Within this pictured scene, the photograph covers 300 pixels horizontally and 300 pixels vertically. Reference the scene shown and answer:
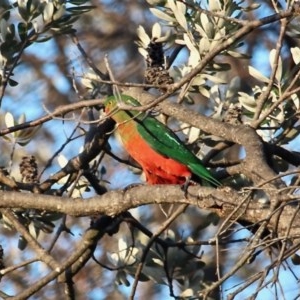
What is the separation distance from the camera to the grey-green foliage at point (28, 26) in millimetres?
4215

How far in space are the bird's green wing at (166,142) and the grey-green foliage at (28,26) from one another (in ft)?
1.67

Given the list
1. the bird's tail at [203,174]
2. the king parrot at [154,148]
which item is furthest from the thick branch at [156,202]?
the king parrot at [154,148]

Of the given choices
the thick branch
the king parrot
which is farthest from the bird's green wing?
the thick branch

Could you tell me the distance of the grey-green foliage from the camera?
13.8 feet

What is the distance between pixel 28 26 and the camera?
4270 mm

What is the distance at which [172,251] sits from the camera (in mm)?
4750

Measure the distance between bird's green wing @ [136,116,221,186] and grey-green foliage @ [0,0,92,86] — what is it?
0.51m

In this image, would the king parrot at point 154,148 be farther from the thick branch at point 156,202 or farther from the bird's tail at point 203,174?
the thick branch at point 156,202

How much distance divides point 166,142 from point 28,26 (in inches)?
28.7

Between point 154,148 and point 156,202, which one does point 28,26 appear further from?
point 156,202

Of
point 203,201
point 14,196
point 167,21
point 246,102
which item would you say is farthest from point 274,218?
point 167,21

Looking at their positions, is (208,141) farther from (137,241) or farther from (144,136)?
(137,241)

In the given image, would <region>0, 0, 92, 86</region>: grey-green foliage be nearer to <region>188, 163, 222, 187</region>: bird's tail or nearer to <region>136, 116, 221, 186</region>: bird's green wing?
<region>136, 116, 221, 186</region>: bird's green wing

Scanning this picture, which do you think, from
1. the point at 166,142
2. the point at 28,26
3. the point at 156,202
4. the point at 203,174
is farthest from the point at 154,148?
the point at 156,202
